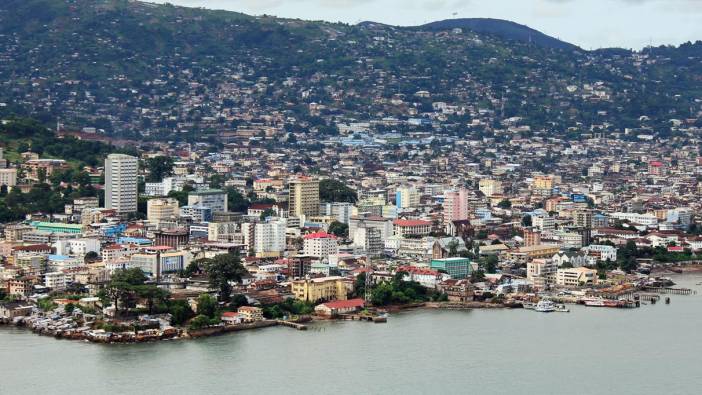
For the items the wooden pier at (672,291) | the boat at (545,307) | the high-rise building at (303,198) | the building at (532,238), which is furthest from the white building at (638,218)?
the boat at (545,307)

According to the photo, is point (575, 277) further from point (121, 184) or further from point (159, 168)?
point (159, 168)

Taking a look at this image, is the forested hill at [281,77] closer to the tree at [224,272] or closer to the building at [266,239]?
the building at [266,239]

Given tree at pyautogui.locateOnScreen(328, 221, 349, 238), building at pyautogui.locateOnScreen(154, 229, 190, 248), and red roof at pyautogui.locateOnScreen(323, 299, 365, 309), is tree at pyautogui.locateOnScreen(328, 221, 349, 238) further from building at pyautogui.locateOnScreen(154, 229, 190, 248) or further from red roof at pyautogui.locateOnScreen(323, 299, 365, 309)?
red roof at pyautogui.locateOnScreen(323, 299, 365, 309)

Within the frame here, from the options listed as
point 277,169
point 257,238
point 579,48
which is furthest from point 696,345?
point 579,48

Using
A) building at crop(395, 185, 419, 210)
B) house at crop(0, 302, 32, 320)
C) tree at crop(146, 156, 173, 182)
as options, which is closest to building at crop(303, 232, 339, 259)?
house at crop(0, 302, 32, 320)

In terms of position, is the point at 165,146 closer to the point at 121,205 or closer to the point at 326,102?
the point at 326,102

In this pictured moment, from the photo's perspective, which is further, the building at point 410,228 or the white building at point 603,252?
the building at point 410,228
